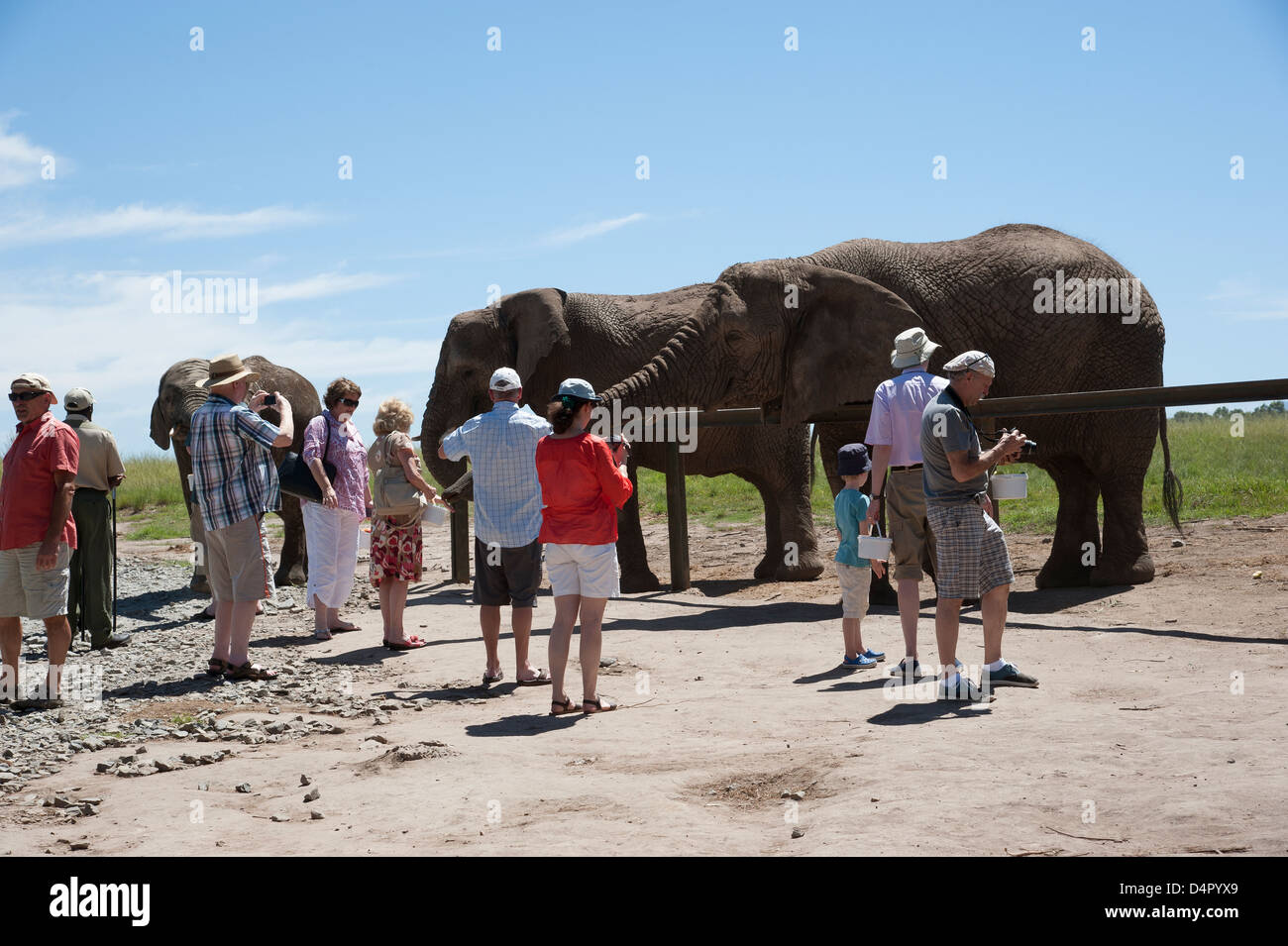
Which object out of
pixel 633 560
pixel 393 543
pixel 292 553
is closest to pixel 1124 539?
pixel 633 560

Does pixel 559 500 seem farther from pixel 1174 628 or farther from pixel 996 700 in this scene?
pixel 1174 628

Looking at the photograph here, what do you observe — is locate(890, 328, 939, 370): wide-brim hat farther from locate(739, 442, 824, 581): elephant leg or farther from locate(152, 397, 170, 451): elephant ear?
locate(152, 397, 170, 451): elephant ear

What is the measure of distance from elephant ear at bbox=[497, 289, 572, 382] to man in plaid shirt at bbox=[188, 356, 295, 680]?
499 centimetres

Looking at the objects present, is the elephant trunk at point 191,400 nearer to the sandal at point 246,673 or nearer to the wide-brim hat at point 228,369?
the wide-brim hat at point 228,369

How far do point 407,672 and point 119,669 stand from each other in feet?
7.39

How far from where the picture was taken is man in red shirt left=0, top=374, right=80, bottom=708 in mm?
8070

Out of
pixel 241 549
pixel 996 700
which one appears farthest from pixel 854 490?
pixel 241 549

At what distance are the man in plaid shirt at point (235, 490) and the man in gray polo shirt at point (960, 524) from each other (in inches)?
167

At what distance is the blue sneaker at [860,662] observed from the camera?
7.96 meters

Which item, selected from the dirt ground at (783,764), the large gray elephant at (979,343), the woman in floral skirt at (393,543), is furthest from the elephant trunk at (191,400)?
the dirt ground at (783,764)

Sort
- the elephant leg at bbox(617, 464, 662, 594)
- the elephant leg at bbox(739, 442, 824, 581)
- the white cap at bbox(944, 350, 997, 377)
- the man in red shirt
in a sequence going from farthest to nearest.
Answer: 1. the elephant leg at bbox(739, 442, 824, 581)
2. the elephant leg at bbox(617, 464, 662, 594)
3. the man in red shirt
4. the white cap at bbox(944, 350, 997, 377)

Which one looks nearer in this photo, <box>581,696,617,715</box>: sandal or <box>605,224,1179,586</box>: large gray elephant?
<box>581,696,617,715</box>: sandal

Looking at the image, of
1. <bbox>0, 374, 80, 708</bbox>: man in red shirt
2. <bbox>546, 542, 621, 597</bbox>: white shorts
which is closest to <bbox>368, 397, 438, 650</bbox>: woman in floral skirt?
<bbox>0, 374, 80, 708</bbox>: man in red shirt

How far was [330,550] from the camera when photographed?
10250mm
